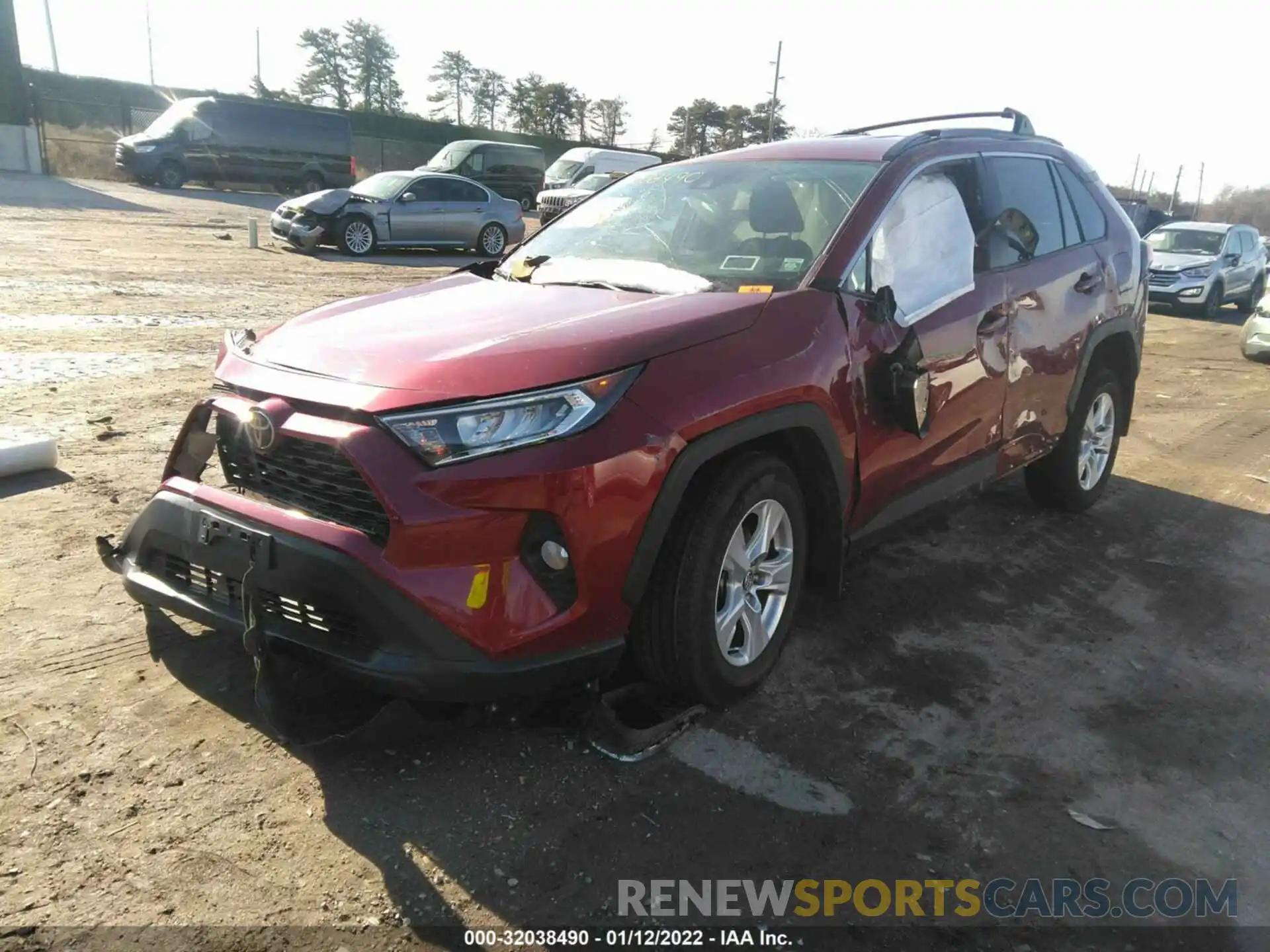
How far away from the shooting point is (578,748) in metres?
3.01

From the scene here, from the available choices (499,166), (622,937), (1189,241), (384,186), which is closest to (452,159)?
(499,166)

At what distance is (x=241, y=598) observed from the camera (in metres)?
2.79

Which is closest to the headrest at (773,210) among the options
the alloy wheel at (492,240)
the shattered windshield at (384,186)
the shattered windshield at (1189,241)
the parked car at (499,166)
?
the shattered windshield at (384,186)

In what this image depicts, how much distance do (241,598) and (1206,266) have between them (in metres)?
19.2

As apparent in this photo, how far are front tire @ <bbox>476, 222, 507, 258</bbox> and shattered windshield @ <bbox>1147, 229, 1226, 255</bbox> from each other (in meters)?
12.1

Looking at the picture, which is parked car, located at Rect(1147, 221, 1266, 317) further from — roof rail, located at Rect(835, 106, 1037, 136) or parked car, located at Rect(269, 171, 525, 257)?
roof rail, located at Rect(835, 106, 1037, 136)

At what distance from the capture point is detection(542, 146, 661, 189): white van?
27.1 meters

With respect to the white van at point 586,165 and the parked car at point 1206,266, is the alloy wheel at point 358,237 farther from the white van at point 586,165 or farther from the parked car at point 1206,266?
the parked car at point 1206,266

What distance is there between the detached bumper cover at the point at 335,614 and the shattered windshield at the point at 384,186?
1502 centimetres

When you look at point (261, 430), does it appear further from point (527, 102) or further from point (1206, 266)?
point (527, 102)

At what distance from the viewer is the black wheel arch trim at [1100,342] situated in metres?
4.93

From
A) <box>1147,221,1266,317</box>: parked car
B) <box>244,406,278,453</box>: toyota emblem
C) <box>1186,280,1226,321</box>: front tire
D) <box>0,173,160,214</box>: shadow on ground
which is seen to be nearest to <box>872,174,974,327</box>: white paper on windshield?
<box>244,406,278,453</box>: toyota emblem

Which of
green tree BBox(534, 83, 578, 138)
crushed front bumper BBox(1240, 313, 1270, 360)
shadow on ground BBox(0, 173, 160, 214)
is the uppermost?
green tree BBox(534, 83, 578, 138)

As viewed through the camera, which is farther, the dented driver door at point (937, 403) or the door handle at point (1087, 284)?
the door handle at point (1087, 284)
